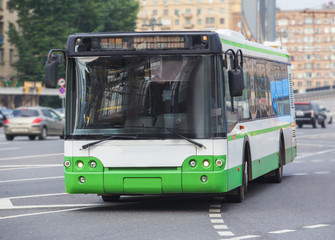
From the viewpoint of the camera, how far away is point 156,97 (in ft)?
40.0

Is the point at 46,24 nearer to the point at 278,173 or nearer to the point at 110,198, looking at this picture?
the point at 278,173

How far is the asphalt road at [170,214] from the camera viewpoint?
33.2 feet

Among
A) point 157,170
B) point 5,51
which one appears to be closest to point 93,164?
point 157,170

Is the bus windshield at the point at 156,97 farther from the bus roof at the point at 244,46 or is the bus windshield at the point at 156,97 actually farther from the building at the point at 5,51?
the building at the point at 5,51

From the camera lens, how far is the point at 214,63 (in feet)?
40.3

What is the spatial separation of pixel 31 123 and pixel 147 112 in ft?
91.8

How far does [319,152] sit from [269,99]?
13770 millimetres

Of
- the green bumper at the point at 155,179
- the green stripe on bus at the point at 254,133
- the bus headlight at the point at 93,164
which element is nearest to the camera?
the green bumper at the point at 155,179

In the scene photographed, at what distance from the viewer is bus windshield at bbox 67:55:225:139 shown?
12.2 meters

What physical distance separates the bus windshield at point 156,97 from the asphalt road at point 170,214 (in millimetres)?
1078

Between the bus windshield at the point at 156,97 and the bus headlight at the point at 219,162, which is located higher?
the bus windshield at the point at 156,97

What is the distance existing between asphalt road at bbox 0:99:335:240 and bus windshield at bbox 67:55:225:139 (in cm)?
108

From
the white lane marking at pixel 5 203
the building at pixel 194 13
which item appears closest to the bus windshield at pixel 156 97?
the white lane marking at pixel 5 203

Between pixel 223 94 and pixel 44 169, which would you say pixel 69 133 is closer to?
pixel 223 94
